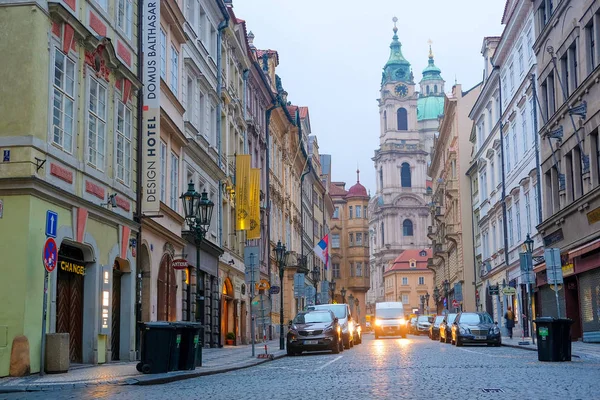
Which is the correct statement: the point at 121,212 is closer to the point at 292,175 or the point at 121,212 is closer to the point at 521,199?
the point at 521,199

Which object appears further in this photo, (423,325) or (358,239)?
(358,239)

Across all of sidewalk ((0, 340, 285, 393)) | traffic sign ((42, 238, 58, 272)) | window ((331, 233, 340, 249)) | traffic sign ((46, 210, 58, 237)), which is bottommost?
sidewalk ((0, 340, 285, 393))

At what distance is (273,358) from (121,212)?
7.47 meters

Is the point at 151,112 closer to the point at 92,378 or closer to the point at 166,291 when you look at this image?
the point at 166,291

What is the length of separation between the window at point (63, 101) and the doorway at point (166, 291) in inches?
369

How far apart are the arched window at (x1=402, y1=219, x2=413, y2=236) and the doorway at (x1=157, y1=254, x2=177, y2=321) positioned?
143 metres

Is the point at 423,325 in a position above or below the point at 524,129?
below

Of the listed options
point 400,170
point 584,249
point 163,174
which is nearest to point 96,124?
point 163,174

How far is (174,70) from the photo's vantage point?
3142cm

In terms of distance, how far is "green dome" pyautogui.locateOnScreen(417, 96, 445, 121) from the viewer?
598 feet

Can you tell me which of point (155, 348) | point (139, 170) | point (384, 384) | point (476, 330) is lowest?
point (384, 384)

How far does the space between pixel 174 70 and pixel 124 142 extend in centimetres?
682

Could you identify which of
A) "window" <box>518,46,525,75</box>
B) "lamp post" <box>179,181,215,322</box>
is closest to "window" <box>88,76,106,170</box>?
"lamp post" <box>179,181,215,322</box>

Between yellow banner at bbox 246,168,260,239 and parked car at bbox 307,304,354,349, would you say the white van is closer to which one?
parked car at bbox 307,304,354,349
